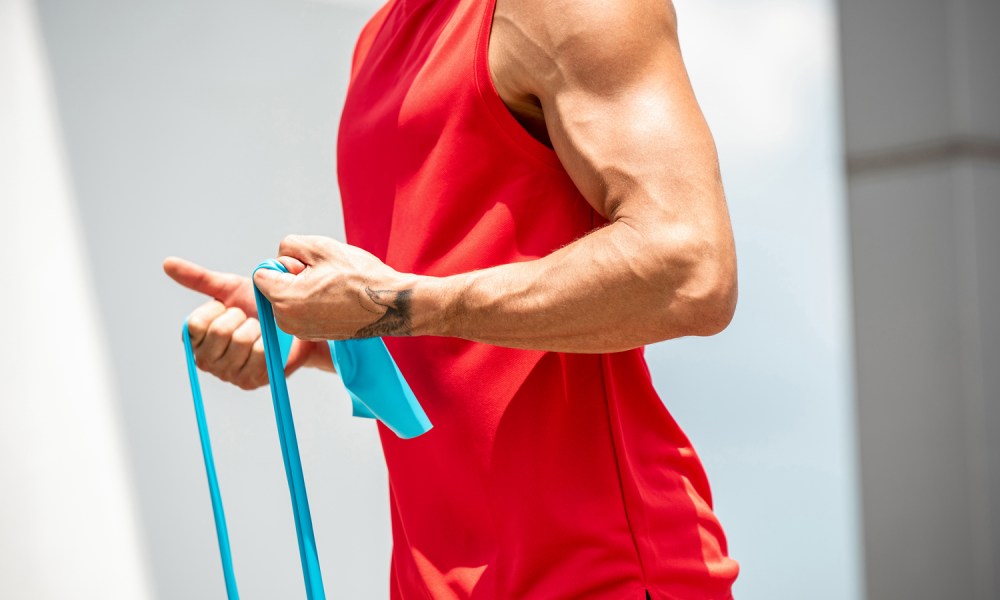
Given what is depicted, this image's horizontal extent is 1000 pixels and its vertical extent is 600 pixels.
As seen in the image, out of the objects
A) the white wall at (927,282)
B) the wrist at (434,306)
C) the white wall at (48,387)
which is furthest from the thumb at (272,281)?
the white wall at (927,282)

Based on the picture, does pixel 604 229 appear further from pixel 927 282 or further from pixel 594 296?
pixel 927 282

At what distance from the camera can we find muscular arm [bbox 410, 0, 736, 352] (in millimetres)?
814

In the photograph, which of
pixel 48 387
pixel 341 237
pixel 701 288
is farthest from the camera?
pixel 341 237

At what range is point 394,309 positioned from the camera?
2.88ft

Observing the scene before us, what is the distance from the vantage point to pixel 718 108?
7.95ft

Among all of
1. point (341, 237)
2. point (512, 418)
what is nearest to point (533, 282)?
point (512, 418)

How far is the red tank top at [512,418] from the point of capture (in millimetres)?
940

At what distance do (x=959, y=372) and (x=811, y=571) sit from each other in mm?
659

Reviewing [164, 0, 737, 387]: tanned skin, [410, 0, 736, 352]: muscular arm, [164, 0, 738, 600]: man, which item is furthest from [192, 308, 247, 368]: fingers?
[410, 0, 736, 352]: muscular arm

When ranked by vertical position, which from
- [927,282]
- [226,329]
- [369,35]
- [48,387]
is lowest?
[927,282]

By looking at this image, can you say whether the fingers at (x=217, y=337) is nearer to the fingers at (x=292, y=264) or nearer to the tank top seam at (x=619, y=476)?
the fingers at (x=292, y=264)

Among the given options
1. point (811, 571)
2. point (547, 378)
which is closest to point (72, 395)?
point (547, 378)

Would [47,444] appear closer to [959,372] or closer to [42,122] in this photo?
[42,122]

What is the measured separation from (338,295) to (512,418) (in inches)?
8.6
